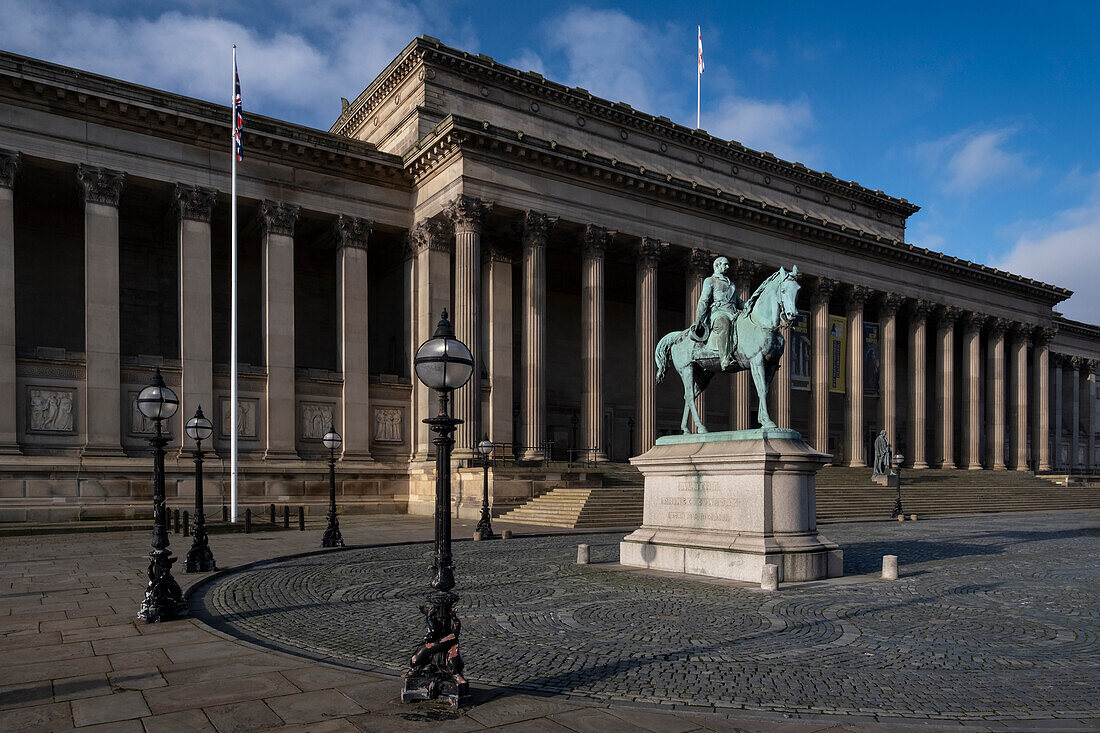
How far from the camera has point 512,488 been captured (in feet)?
117

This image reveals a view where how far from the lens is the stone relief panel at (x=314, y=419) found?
39.5m

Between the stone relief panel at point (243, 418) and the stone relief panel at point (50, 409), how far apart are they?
19.9 ft

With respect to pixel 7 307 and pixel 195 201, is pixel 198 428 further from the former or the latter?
pixel 195 201

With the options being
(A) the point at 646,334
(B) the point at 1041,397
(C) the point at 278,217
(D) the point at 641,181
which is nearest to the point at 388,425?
(C) the point at 278,217

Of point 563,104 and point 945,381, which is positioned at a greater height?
point 563,104

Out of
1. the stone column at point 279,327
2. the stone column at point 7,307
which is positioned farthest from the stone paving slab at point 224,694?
the stone column at point 279,327

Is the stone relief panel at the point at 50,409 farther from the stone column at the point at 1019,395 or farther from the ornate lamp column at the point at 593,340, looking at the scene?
the stone column at the point at 1019,395

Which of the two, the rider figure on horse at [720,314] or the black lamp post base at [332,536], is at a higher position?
the rider figure on horse at [720,314]

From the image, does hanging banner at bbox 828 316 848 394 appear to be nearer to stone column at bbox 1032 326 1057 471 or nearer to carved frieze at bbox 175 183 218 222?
stone column at bbox 1032 326 1057 471

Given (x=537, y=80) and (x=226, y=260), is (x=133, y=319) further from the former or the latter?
(x=537, y=80)

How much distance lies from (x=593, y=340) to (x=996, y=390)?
39980 millimetres

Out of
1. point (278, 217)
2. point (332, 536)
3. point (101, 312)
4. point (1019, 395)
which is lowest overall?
point (332, 536)

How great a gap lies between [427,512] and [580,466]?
776 cm

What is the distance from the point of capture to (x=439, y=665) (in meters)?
7.93
